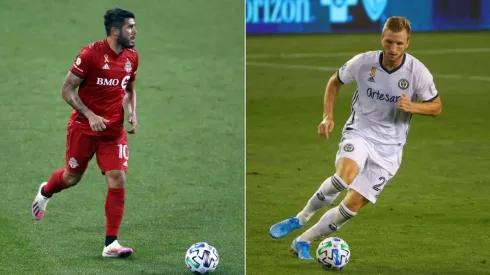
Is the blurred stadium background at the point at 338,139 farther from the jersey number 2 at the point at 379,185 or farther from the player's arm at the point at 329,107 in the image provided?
the player's arm at the point at 329,107

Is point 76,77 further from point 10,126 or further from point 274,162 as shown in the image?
point 10,126

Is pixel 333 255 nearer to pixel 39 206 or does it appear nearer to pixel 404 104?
pixel 404 104

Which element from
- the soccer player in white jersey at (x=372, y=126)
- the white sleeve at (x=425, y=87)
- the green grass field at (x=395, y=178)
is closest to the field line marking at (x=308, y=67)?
the green grass field at (x=395, y=178)

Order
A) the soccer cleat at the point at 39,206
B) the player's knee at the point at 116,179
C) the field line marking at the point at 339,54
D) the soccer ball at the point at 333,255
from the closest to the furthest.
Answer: the soccer ball at the point at 333,255 < the player's knee at the point at 116,179 < the soccer cleat at the point at 39,206 < the field line marking at the point at 339,54

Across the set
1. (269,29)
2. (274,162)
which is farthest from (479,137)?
(269,29)

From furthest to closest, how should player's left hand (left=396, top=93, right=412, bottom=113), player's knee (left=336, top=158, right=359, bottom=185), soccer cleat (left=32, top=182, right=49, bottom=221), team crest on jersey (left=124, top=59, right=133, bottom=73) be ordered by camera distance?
soccer cleat (left=32, top=182, right=49, bottom=221), team crest on jersey (left=124, top=59, right=133, bottom=73), player's knee (left=336, top=158, right=359, bottom=185), player's left hand (left=396, top=93, right=412, bottom=113)

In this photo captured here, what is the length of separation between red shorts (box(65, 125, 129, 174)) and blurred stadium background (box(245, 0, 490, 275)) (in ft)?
3.64

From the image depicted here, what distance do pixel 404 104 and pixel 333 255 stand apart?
106 cm

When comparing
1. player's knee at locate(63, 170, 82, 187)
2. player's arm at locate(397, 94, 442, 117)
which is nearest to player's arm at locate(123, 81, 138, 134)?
player's knee at locate(63, 170, 82, 187)

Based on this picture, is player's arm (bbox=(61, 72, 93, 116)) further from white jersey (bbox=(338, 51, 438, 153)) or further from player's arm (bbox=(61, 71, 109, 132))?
white jersey (bbox=(338, 51, 438, 153))

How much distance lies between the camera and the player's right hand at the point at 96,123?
6.77 metres

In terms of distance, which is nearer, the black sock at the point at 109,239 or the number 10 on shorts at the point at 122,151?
the black sock at the point at 109,239

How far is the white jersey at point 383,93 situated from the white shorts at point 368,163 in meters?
0.07

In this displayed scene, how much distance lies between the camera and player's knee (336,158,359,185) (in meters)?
6.61
